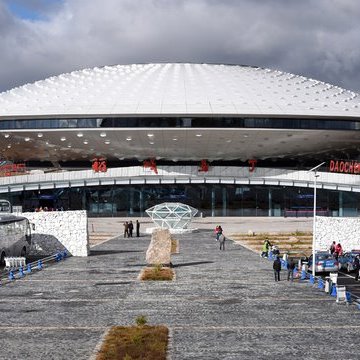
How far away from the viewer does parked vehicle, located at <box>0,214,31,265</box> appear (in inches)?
1437

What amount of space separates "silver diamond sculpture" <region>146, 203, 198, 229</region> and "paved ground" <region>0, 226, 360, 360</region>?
28.0 meters

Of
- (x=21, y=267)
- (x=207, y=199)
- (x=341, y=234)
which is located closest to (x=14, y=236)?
(x=21, y=267)

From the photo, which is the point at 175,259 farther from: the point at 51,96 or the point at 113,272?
the point at 51,96

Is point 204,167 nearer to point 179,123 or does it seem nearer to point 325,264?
point 179,123

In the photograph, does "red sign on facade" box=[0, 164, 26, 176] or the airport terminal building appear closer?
the airport terminal building

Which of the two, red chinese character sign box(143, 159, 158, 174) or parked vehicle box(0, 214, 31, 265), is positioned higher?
red chinese character sign box(143, 159, 158, 174)

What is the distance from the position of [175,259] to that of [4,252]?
1038cm

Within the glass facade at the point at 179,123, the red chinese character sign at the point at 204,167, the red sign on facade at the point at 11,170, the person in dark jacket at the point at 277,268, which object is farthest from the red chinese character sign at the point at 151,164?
the person in dark jacket at the point at 277,268

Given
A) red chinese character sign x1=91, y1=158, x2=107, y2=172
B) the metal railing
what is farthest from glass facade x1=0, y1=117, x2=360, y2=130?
the metal railing

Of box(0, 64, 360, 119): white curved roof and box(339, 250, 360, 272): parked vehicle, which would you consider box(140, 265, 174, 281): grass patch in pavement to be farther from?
box(0, 64, 360, 119): white curved roof

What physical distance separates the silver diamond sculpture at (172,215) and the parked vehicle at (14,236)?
23.5m

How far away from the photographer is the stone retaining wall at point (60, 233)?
136 feet

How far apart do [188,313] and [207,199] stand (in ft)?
230

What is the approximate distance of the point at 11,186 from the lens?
286ft
